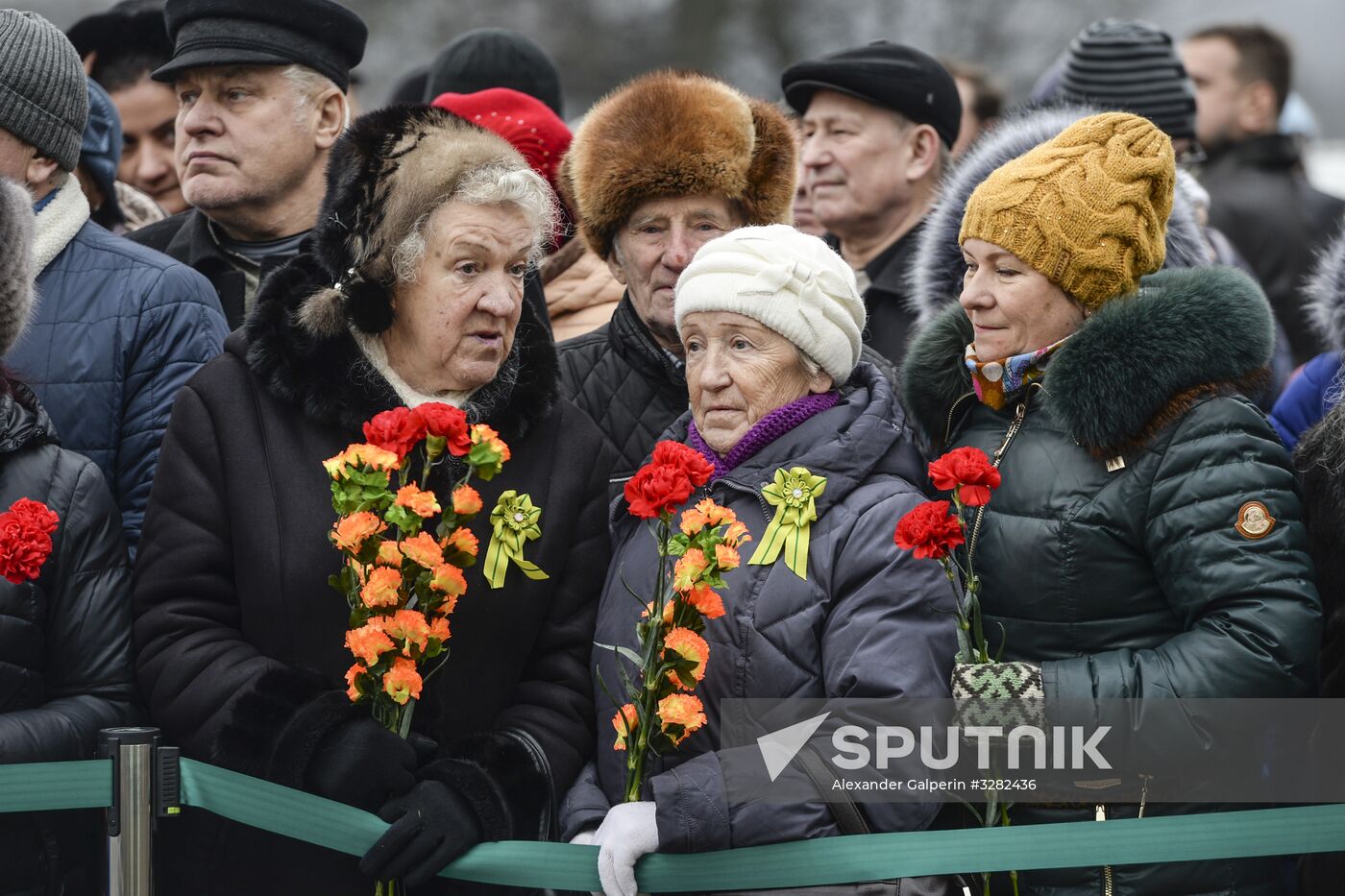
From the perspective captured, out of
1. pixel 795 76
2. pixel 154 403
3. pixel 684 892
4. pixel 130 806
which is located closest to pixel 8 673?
pixel 130 806

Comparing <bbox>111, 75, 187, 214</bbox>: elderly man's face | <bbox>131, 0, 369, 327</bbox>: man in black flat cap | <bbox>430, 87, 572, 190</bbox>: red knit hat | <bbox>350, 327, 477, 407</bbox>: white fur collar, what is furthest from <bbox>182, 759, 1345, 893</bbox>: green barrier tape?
<bbox>111, 75, 187, 214</bbox>: elderly man's face

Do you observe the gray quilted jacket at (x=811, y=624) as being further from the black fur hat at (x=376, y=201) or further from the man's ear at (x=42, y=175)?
the man's ear at (x=42, y=175)

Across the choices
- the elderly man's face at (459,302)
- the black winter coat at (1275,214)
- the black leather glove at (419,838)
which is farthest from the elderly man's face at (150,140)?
the black winter coat at (1275,214)

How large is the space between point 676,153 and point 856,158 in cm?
134

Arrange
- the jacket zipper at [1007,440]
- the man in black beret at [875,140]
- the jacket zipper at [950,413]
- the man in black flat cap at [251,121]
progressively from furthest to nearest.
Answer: the man in black beret at [875,140], the man in black flat cap at [251,121], the jacket zipper at [950,413], the jacket zipper at [1007,440]

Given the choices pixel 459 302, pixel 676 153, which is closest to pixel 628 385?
pixel 676 153

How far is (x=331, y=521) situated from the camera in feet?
11.7

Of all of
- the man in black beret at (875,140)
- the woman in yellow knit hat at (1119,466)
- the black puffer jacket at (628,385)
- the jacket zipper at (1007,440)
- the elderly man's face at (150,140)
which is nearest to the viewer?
the woman in yellow knit hat at (1119,466)

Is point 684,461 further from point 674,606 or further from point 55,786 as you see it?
point 55,786

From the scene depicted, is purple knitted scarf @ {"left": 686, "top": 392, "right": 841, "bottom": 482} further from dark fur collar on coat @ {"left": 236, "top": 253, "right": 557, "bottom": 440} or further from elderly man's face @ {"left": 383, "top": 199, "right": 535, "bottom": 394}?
elderly man's face @ {"left": 383, "top": 199, "right": 535, "bottom": 394}

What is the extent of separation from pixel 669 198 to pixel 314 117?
1132 millimetres

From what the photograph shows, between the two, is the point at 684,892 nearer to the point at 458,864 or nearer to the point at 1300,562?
the point at 458,864

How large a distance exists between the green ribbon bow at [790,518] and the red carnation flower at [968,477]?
0.30m

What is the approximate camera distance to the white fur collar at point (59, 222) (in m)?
4.16
